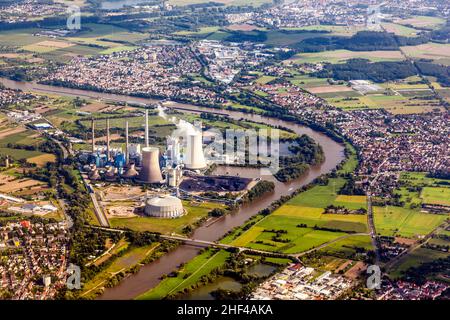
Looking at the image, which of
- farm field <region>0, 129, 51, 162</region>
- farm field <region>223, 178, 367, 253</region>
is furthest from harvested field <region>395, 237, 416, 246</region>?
farm field <region>0, 129, 51, 162</region>

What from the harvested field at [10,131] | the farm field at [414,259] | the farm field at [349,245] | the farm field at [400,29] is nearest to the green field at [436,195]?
the farm field at [349,245]

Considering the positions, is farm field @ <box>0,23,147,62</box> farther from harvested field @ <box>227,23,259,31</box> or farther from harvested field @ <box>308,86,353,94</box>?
harvested field @ <box>308,86,353,94</box>

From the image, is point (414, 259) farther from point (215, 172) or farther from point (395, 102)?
point (395, 102)

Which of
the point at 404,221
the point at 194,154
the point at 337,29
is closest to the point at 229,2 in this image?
the point at 337,29

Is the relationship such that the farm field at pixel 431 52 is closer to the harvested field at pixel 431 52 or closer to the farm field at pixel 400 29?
the harvested field at pixel 431 52
